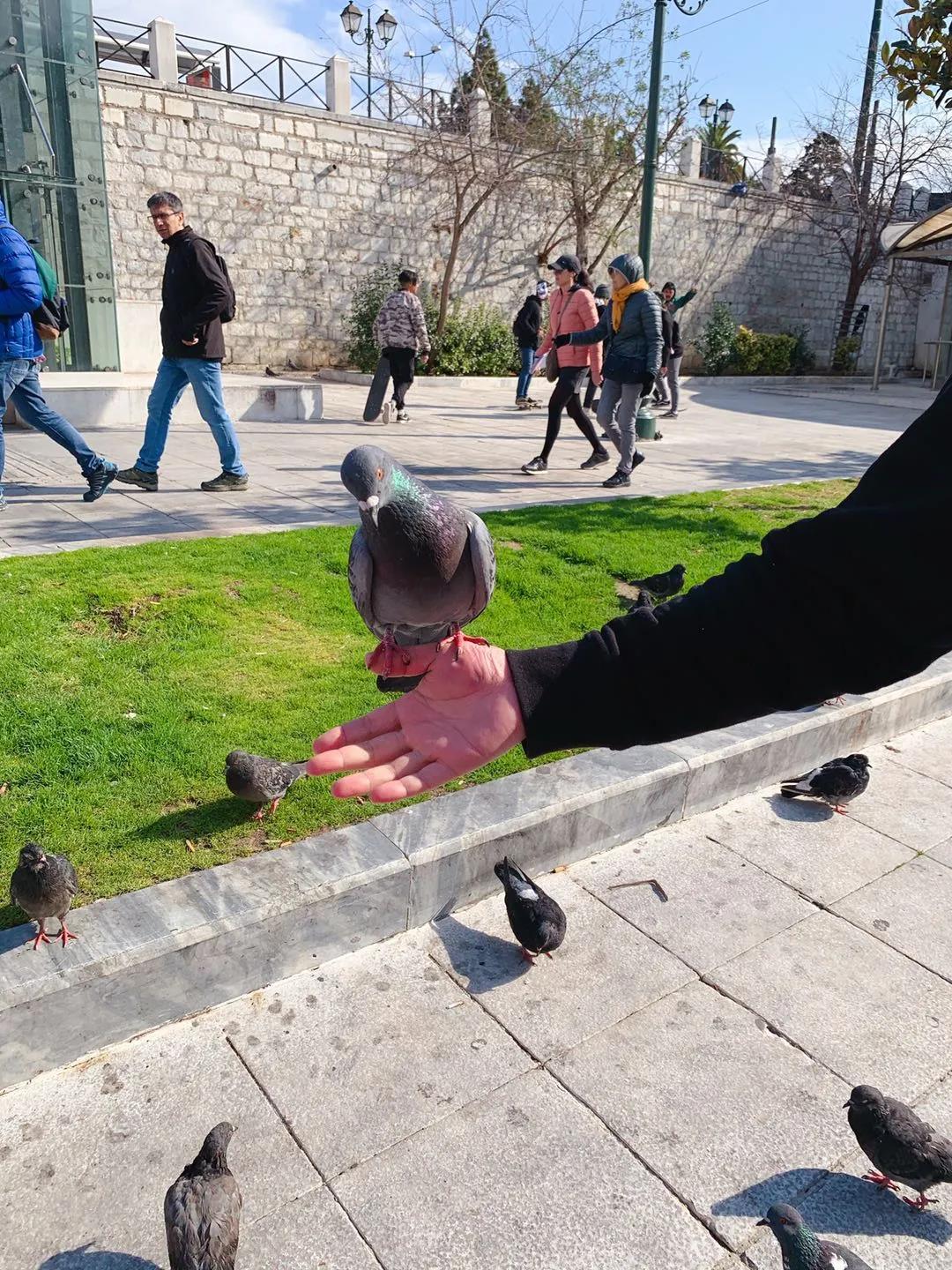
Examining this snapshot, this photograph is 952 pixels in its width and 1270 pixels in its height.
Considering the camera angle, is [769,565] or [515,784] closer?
[769,565]

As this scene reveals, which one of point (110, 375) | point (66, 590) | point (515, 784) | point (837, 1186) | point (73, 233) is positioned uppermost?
point (73, 233)

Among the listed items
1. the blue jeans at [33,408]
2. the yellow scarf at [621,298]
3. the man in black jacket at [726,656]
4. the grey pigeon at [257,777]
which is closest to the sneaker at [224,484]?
the blue jeans at [33,408]

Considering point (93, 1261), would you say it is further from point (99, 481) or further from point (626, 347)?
point (626, 347)

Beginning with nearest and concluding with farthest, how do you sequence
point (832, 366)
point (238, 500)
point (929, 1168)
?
point (929, 1168) < point (238, 500) < point (832, 366)

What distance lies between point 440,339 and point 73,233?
8937 millimetres

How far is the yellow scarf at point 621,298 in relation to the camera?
340 inches

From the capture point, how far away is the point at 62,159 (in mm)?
11891

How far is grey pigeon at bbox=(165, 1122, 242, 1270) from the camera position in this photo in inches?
82.3

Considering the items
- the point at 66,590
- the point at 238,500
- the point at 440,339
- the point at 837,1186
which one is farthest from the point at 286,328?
the point at 837,1186

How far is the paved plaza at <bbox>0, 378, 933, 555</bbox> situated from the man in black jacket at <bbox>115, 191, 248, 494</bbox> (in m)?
0.48

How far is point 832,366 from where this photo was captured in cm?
2928

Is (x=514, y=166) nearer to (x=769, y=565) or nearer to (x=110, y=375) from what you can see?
(x=110, y=375)

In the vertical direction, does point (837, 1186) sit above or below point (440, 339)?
below

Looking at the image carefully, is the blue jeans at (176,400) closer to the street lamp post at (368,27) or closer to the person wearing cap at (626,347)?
the person wearing cap at (626,347)
